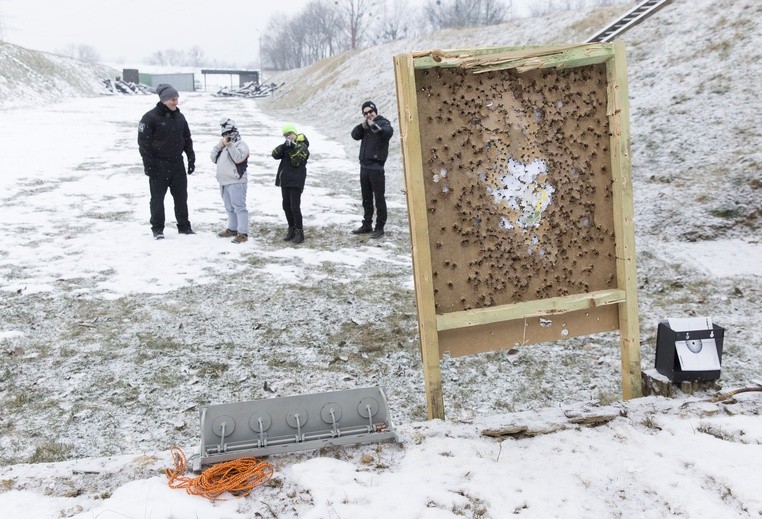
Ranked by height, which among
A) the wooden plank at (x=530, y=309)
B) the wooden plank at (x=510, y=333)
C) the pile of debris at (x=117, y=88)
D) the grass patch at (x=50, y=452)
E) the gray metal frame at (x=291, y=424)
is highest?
the pile of debris at (x=117, y=88)

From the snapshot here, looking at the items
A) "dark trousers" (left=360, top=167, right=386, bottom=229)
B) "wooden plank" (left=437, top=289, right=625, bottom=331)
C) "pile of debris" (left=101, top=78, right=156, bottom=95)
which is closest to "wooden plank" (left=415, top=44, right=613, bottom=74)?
"wooden plank" (left=437, top=289, right=625, bottom=331)

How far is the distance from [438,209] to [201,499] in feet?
6.32

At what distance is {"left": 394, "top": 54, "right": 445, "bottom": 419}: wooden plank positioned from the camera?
10.0ft

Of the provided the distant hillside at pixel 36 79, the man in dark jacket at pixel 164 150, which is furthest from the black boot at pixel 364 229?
the distant hillside at pixel 36 79

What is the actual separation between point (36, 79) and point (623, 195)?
153ft

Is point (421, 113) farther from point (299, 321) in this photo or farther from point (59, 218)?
point (59, 218)

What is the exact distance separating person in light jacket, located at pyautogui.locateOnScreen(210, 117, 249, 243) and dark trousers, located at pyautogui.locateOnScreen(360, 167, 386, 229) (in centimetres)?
169

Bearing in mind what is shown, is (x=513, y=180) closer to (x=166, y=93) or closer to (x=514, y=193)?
(x=514, y=193)

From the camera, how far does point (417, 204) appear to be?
3137 millimetres

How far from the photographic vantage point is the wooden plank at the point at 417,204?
3.06 m

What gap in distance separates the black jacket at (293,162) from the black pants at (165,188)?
4.68 feet

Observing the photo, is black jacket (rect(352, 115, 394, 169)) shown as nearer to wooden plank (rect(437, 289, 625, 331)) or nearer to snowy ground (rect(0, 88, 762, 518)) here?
snowy ground (rect(0, 88, 762, 518))

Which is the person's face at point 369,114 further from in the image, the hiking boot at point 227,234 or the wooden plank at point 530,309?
the wooden plank at point 530,309

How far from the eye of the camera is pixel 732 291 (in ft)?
20.6
